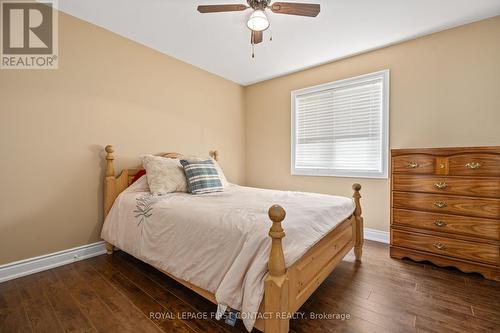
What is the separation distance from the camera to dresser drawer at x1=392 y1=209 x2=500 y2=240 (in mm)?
1916

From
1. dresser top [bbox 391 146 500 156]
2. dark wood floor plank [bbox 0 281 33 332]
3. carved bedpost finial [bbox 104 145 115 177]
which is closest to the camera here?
dark wood floor plank [bbox 0 281 33 332]

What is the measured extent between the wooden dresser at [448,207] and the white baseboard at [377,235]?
0.50 m

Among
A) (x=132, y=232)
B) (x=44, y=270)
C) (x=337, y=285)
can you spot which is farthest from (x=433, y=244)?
(x=44, y=270)

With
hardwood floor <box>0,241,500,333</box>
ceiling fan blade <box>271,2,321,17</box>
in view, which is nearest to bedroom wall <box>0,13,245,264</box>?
hardwood floor <box>0,241,500,333</box>

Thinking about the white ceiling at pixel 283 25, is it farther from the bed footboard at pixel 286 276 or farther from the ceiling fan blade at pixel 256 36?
the bed footboard at pixel 286 276

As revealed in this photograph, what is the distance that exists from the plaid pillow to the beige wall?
159cm

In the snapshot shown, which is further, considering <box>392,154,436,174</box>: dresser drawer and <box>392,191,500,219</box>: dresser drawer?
<box>392,154,436,174</box>: dresser drawer

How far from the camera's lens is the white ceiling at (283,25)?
209 centimetres

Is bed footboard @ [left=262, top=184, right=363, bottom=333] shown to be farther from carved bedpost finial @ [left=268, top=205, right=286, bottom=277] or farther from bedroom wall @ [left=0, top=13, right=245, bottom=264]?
bedroom wall @ [left=0, top=13, right=245, bottom=264]

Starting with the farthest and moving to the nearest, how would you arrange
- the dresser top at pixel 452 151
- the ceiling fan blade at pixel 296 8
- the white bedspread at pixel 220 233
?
1. the dresser top at pixel 452 151
2. the ceiling fan blade at pixel 296 8
3. the white bedspread at pixel 220 233

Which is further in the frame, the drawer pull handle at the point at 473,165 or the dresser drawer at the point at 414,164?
the dresser drawer at the point at 414,164

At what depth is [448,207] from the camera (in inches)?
82.2

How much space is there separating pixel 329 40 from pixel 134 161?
9.06 feet

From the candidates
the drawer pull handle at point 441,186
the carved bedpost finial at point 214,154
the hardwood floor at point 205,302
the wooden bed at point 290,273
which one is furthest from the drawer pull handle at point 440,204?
the carved bedpost finial at point 214,154
